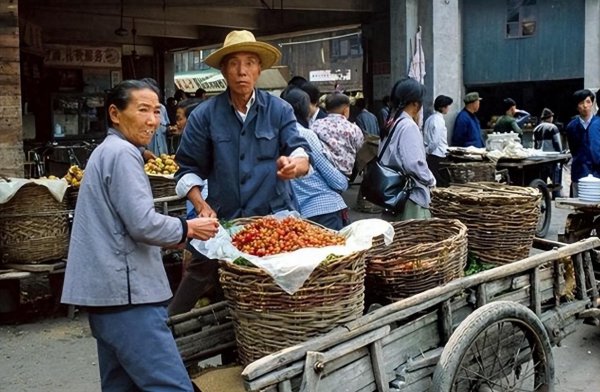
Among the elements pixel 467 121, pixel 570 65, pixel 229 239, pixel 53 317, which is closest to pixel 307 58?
pixel 570 65

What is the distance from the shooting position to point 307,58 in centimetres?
3694

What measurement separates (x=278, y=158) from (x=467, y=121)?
7.61 metres

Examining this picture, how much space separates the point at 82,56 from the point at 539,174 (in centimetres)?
1146

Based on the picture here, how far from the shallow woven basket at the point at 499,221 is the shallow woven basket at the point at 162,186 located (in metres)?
3.38

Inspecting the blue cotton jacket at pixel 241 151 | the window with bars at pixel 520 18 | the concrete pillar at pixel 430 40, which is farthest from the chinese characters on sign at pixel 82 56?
the blue cotton jacket at pixel 241 151

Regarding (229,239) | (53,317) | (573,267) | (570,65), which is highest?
(570,65)

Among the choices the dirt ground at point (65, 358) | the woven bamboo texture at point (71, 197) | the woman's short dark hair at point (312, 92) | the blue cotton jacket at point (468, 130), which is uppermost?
the woman's short dark hair at point (312, 92)

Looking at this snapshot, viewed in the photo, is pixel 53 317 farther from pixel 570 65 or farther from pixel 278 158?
pixel 570 65

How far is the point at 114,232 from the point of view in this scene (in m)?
2.89

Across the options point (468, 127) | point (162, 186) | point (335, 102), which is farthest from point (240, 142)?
point (468, 127)

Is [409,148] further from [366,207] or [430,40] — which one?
[430,40]

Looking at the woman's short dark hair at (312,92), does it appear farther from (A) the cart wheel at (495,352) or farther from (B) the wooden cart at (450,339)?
(A) the cart wheel at (495,352)

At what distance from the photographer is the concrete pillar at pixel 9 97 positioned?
21.5 ft

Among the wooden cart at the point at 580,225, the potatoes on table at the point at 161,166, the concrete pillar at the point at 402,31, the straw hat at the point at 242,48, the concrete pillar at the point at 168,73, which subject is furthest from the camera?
the concrete pillar at the point at 168,73
